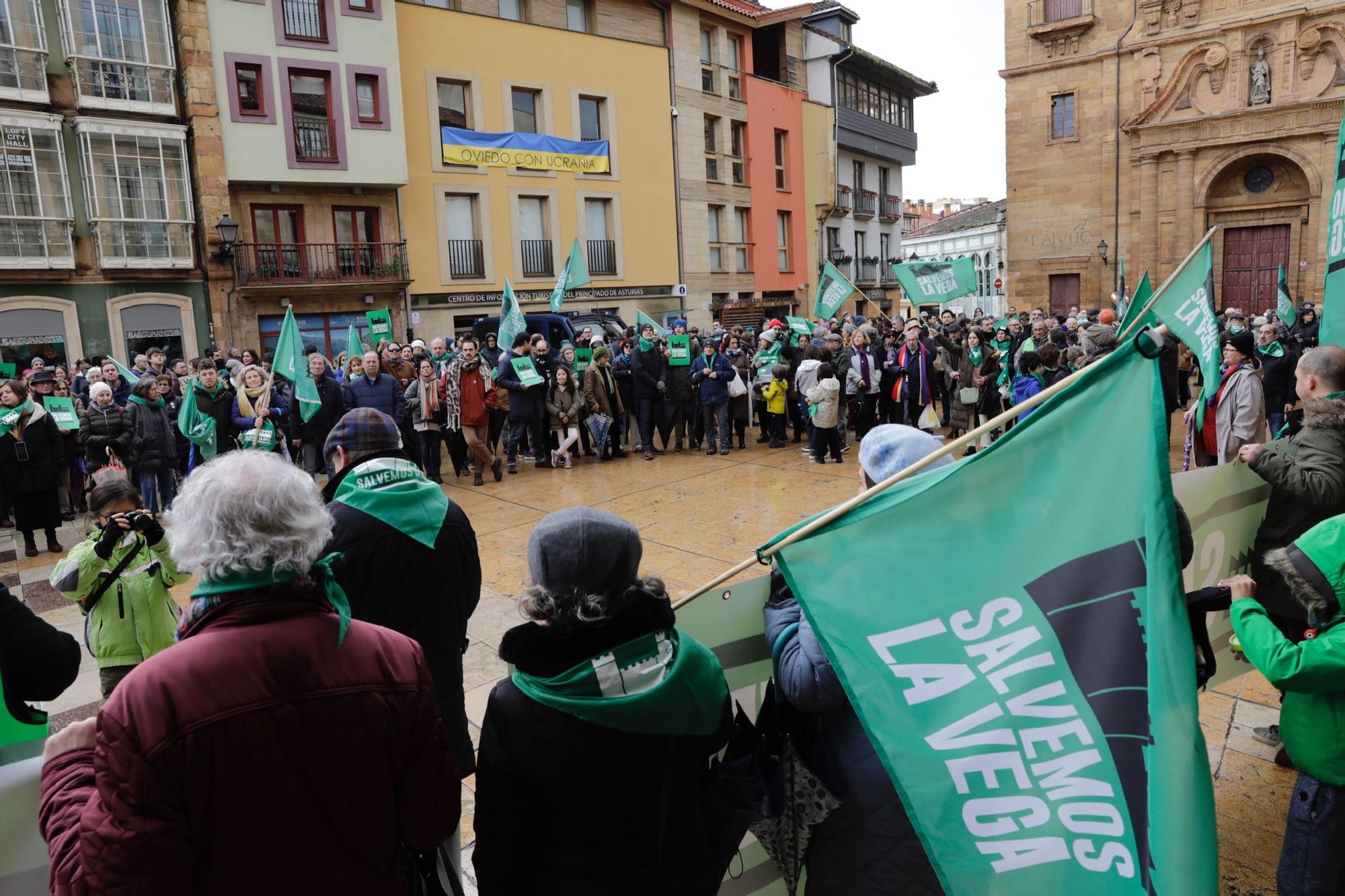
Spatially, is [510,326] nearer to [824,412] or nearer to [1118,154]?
[824,412]

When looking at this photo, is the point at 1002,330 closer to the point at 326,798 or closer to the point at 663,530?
the point at 663,530

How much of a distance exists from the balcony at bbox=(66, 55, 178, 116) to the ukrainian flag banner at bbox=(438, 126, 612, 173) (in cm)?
684

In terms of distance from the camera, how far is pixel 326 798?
5.50 ft

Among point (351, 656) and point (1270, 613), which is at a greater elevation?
point (351, 656)

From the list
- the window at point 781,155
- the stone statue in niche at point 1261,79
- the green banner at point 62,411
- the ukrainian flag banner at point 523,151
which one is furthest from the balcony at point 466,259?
the stone statue in niche at point 1261,79

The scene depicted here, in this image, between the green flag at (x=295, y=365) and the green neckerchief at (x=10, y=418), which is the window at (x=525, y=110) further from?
the green neckerchief at (x=10, y=418)

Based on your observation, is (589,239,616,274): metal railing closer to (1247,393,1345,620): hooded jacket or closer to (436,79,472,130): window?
(436,79,472,130): window

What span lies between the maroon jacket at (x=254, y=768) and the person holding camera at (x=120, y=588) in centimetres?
265

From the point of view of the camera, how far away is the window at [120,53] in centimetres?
1950

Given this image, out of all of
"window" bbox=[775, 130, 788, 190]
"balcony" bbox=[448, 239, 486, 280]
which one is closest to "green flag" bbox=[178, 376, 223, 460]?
"balcony" bbox=[448, 239, 486, 280]

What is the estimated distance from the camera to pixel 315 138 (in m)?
22.7

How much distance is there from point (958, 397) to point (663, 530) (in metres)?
5.87

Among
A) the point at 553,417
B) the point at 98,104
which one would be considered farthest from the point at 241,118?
the point at 553,417

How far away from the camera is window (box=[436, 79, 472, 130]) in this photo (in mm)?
25219
